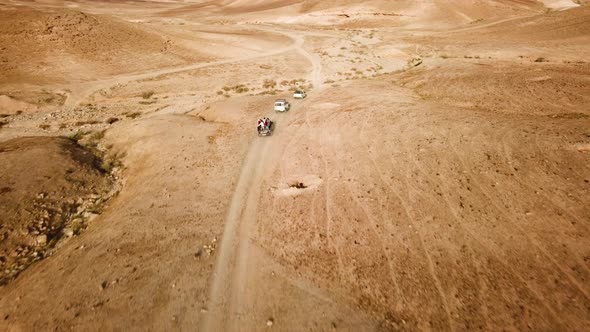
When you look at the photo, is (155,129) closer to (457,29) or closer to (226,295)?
(226,295)

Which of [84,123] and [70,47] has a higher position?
[70,47]

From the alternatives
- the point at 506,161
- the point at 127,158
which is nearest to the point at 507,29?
the point at 506,161

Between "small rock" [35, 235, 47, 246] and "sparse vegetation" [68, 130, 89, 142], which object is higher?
"sparse vegetation" [68, 130, 89, 142]

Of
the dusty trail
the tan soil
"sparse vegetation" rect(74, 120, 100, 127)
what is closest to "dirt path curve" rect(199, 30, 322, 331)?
the dusty trail

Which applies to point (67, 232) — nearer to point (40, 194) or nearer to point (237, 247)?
point (40, 194)

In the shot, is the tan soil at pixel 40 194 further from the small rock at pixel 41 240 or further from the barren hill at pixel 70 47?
the barren hill at pixel 70 47

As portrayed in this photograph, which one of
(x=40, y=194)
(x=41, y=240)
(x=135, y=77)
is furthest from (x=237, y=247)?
(x=135, y=77)

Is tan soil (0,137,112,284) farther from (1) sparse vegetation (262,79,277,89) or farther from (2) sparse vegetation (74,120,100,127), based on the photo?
(1) sparse vegetation (262,79,277,89)

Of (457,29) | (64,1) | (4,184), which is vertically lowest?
(4,184)
